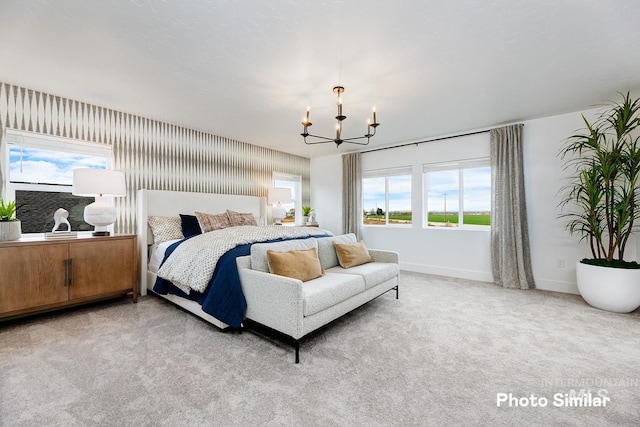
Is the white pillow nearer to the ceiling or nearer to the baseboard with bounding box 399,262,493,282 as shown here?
the ceiling

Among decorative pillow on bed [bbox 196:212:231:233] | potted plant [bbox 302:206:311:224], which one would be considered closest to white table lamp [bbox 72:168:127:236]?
decorative pillow on bed [bbox 196:212:231:233]

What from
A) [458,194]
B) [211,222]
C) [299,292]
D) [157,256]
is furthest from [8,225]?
[458,194]

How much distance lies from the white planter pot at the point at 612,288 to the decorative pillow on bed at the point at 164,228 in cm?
500

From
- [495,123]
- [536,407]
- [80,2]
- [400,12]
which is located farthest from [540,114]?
[80,2]

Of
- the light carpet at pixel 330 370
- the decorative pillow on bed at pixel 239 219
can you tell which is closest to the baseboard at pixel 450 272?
the light carpet at pixel 330 370

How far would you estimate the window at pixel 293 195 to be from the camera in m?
5.96

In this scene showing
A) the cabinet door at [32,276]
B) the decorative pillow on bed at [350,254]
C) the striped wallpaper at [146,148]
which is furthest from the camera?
the decorative pillow on bed at [350,254]

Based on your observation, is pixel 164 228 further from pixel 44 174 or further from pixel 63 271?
pixel 44 174

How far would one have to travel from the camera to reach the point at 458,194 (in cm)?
467

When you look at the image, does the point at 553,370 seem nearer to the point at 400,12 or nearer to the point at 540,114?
the point at 400,12

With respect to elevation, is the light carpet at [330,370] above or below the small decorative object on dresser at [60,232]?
below

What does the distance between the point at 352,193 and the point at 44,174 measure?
465 centimetres

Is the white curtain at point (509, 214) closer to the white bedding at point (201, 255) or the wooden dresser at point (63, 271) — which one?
the white bedding at point (201, 255)

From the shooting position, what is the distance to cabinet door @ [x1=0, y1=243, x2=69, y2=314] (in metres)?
2.45
